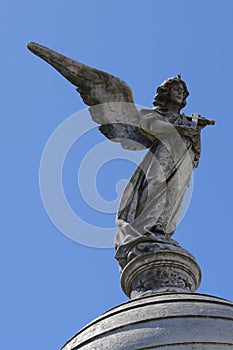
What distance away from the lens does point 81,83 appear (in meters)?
9.39

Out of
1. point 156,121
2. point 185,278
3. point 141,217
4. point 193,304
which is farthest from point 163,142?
point 193,304

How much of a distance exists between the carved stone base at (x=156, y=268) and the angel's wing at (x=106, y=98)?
1.61 meters

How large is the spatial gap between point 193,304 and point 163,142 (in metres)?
2.72

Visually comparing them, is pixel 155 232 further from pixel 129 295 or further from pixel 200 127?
pixel 200 127

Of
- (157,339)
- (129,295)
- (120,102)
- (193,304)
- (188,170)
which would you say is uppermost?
(120,102)

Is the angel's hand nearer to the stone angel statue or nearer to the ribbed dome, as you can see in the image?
the stone angel statue

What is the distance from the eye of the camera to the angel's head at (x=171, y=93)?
9.23 metres

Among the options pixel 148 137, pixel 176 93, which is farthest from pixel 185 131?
pixel 176 93

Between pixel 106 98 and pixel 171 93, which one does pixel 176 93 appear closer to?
pixel 171 93

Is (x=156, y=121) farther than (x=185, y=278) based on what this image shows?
Yes

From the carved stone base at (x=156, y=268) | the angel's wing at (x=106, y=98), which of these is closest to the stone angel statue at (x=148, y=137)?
the angel's wing at (x=106, y=98)

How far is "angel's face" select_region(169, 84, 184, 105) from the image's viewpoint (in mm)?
9234

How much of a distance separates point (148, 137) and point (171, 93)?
56 centimetres

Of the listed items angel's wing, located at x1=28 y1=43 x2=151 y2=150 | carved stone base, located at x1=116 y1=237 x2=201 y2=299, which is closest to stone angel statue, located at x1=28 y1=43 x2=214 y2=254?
angel's wing, located at x1=28 y1=43 x2=151 y2=150
